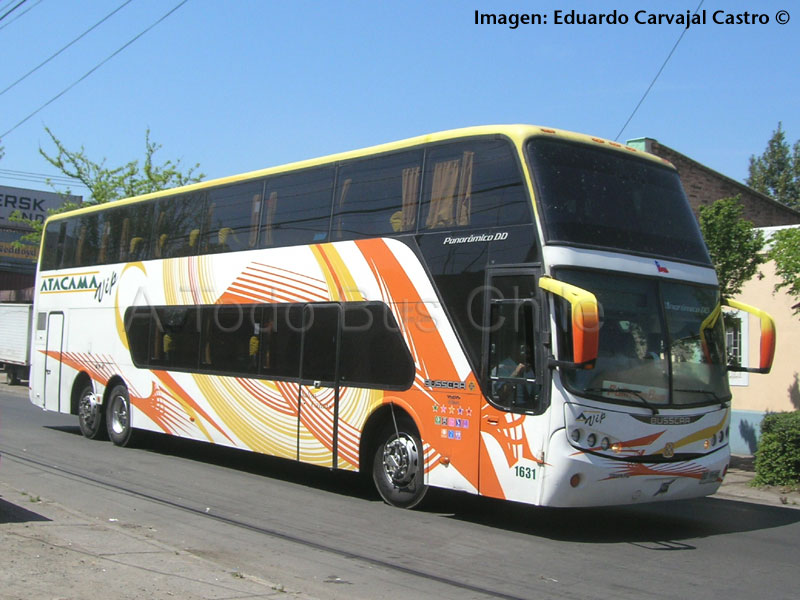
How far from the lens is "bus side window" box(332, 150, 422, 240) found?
11031mm

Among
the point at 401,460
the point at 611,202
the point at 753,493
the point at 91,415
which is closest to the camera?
the point at 611,202

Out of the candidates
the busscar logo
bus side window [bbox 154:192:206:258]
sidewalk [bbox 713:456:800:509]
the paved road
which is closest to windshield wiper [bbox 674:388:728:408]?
the paved road

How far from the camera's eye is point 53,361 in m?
18.6

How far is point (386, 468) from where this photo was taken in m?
11.1

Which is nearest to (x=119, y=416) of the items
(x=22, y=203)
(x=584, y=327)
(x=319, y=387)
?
(x=319, y=387)

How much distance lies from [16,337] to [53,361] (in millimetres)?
15900

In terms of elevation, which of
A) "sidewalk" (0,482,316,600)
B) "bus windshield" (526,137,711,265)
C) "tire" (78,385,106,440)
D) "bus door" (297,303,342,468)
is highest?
"bus windshield" (526,137,711,265)

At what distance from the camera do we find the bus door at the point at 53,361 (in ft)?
60.2

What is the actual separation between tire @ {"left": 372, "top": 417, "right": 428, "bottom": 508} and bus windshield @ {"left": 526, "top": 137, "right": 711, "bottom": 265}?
3.13 m

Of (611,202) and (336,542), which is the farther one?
(611,202)

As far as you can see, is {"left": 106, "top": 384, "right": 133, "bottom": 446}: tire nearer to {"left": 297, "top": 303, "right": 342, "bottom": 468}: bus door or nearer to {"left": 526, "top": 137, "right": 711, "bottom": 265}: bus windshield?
{"left": 297, "top": 303, "right": 342, "bottom": 468}: bus door

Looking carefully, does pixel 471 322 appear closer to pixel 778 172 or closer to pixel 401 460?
pixel 401 460

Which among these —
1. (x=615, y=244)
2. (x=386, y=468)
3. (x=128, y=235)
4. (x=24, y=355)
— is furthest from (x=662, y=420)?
(x=24, y=355)

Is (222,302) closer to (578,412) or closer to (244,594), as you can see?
(578,412)
